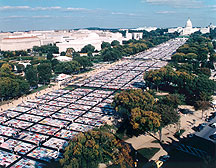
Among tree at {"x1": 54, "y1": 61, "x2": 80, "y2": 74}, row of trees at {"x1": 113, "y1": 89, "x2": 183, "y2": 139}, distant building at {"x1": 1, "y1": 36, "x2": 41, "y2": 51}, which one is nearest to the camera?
row of trees at {"x1": 113, "y1": 89, "x2": 183, "y2": 139}

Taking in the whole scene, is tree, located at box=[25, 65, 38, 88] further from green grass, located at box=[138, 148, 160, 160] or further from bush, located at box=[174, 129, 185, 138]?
bush, located at box=[174, 129, 185, 138]

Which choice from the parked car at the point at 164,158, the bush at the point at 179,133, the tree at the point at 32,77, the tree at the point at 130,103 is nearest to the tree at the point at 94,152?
the parked car at the point at 164,158

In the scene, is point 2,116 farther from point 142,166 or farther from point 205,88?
point 205,88

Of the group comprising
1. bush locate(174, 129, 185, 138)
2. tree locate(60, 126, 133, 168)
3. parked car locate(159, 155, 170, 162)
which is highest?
tree locate(60, 126, 133, 168)

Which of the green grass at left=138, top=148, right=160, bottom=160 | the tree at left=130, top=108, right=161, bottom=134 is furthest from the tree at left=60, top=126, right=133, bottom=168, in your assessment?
the tree at left=130, top=108, right=161, bottom=134

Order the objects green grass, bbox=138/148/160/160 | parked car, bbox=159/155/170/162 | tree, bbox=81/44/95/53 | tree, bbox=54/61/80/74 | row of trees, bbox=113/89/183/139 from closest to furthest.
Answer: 1. parked car, bbox=159/155/170/162
2. green grass, bbox=138/148/160/160
3. row of trees, bbox=113/89/183/139
4. tree, bbox=54/61/80/74
5. tree, bbox=81/44/95/53

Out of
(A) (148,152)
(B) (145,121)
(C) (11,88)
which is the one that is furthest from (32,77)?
(A) (148,152)

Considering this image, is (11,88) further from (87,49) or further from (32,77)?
(87,49)
